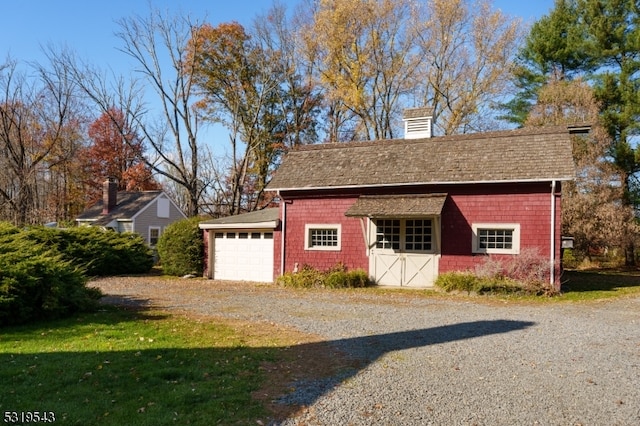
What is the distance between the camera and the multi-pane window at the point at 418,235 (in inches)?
604

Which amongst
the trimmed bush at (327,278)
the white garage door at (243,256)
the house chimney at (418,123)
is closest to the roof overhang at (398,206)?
the trimmed bush at (327,278)

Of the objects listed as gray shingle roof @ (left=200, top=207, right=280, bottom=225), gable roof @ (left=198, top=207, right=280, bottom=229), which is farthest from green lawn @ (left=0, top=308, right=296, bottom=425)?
gray shingle roof @ (left=200, top=207, right=280, bottom=225)

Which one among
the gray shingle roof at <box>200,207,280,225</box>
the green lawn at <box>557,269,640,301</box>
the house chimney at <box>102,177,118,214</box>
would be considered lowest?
the green lawn at <box>557,269,640,301</box>

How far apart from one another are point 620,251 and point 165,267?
2639 cm

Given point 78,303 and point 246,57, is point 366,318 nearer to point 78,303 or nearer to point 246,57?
point 78,303

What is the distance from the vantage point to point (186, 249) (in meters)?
19.5

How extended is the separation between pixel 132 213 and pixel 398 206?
62.6 ft

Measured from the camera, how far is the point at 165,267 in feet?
Result: 65.5

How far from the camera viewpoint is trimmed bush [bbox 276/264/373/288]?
1543 centimetres

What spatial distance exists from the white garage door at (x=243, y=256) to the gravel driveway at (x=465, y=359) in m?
5.44

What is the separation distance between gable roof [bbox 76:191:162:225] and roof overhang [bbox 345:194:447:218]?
57.6 ft

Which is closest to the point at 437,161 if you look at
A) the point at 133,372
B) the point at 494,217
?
the point at 494,217

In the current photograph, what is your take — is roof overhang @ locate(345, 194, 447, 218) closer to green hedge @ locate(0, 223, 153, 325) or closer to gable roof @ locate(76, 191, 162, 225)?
green hedge @ locate(0, 223, 153, 325)

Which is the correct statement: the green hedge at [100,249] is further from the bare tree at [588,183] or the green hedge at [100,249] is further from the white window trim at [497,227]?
the bare tree at [588,183]
